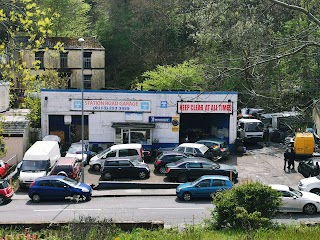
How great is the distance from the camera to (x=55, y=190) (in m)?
24.9

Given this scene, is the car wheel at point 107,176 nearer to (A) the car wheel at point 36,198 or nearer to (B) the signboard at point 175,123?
(A) the car wheel at point 36,198

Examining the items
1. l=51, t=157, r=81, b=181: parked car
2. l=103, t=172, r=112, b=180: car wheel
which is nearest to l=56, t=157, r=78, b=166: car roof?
l=51, t=157, r=81, b=181: parked car

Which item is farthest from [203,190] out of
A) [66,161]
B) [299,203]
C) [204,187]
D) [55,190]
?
[66,161]

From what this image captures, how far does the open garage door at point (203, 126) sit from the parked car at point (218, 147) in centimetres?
232

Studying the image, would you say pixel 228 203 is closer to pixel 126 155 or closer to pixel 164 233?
pixel 164 233

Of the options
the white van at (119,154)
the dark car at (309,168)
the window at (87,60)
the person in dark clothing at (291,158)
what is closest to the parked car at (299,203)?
the dark car at (309,168)

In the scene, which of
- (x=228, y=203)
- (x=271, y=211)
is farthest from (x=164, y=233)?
(x=271, y=211)

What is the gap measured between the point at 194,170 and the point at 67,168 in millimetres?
7047

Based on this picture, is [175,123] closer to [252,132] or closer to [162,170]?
[162,170]

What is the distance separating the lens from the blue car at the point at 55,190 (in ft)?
81.9

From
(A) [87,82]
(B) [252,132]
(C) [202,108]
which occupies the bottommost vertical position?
(B) [252,132]

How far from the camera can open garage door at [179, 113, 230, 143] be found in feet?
119

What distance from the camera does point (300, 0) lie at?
13133 mm

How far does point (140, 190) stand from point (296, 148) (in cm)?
1139
